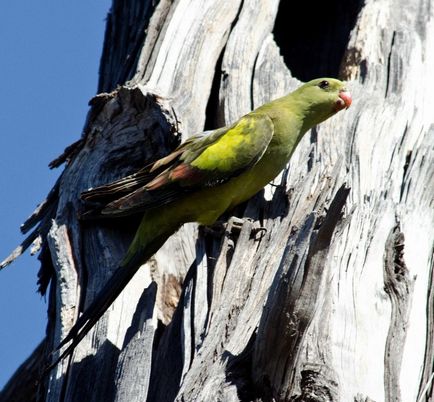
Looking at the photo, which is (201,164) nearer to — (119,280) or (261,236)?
(261,236)

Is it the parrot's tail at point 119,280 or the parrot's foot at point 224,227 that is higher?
the parrot's foot at point 224,227

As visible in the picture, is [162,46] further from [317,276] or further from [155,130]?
[317,276]

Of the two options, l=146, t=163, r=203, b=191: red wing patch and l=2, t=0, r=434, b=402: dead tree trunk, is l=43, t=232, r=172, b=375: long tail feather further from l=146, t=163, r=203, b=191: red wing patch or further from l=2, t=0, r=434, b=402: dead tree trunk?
l=146, t=163, r=203, b=191: red wing patch

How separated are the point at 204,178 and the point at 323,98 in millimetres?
1010

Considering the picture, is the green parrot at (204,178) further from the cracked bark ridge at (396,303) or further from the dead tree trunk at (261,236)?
the cracked bark ridge at (396,303)

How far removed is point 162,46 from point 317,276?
297 centimetres

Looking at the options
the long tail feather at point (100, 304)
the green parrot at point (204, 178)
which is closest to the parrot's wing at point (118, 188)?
the green parrot at point (204, 178)

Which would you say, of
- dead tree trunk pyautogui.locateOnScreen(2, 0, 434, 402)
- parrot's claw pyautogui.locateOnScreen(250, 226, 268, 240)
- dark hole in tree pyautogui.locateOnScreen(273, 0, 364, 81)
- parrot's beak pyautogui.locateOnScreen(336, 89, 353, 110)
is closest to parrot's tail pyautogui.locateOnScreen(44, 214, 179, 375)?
dead tree trunk pyautogui.locateOnScreen(2, 0, 434, 402)

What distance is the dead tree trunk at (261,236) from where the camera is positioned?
378cm

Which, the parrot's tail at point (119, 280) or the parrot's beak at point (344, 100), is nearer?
the parrot's tail at point (119, 280)

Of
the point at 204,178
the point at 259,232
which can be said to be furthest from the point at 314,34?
the point at 259,232

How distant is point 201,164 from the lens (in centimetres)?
532

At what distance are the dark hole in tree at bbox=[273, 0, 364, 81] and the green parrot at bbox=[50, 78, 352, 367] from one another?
1639 millimetres

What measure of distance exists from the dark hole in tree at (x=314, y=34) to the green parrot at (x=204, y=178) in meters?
1.64
